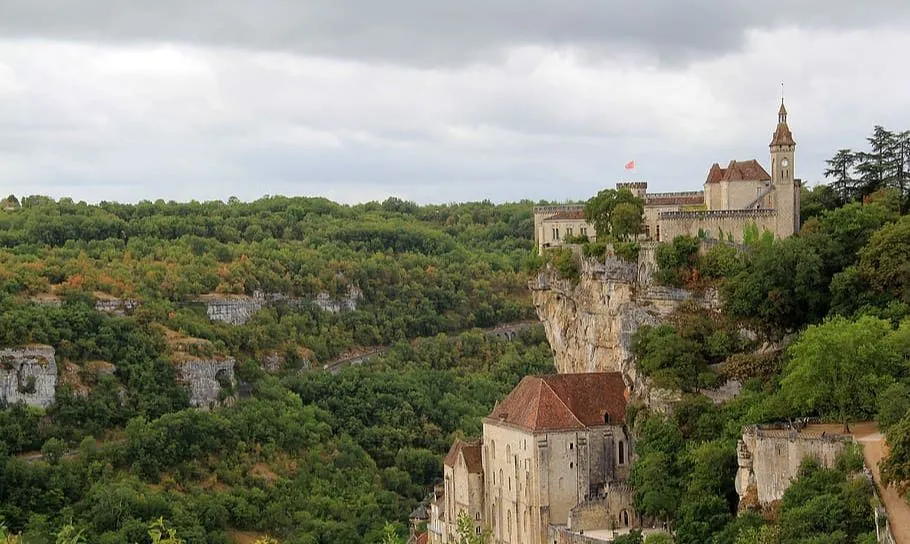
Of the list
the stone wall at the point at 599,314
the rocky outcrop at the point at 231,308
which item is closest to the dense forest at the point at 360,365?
the stone wall at the point at 599,314

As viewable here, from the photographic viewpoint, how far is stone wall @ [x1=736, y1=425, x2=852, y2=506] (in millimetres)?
53906

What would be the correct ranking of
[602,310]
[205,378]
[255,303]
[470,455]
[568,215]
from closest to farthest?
[470,455] → [602,310] → [568,215] → [205,378] → [255,303]

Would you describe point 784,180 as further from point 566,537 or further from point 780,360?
point 566,537

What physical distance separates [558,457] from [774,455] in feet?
42.9

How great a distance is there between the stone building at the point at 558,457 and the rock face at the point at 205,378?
49.9 m

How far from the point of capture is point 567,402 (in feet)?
222

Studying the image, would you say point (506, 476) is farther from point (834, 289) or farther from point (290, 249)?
point (290, 249)

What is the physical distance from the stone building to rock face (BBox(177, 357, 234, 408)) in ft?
164

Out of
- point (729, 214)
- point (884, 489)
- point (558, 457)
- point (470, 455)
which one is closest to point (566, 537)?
point (558, 457)

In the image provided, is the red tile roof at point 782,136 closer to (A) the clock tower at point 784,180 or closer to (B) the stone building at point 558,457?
(A) the clock tower at point 784,180

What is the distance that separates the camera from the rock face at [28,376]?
341 feet

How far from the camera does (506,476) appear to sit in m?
69.1

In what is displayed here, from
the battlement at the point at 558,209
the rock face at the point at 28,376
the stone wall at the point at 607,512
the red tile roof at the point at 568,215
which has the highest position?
the battlement at the point at 558,209

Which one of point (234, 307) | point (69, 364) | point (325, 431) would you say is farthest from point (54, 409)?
point (234, 307)
